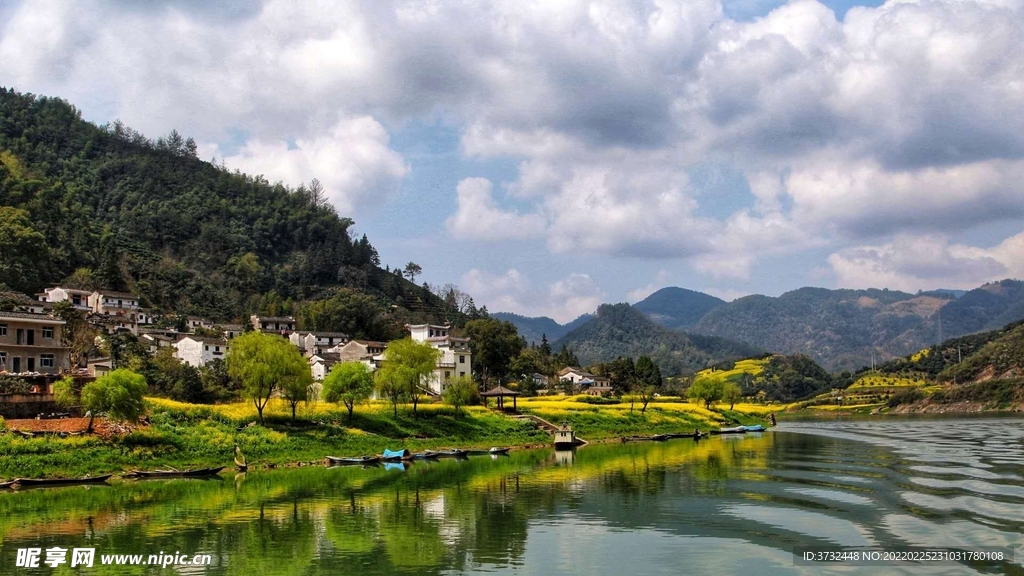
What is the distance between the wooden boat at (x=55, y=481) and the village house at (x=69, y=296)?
6889 centimetres

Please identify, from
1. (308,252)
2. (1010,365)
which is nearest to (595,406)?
(1010,365)

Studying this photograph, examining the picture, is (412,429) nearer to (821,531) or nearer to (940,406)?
(821,531)

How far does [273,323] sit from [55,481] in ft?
301

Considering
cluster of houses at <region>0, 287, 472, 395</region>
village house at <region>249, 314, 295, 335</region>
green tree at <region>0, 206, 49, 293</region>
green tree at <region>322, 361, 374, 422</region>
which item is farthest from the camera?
village house at <region>249, 314, 295, 335</region>

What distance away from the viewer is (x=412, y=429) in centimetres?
6047

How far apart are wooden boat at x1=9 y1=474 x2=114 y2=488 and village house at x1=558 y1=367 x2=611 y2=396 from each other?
8783 cm

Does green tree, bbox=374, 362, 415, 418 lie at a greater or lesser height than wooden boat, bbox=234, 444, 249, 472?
greater

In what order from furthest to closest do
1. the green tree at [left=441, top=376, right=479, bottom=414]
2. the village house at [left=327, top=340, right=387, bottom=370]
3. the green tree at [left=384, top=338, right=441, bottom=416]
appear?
the village house at [left=327, top=340, right=387, bottom=370]
the green tree at [left=441, top=376, right=479, bottom=414]
the green tree at [left=384, top=338, right=441, bottom=416]

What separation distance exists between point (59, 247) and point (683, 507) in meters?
130

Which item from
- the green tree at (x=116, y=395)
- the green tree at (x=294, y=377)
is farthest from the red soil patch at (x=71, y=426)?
the green tree at (x=294, y=377)

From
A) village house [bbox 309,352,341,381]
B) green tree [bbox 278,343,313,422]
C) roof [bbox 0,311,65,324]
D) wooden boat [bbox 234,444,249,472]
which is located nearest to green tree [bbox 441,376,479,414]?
green tree [bbox 278,343,313,422]

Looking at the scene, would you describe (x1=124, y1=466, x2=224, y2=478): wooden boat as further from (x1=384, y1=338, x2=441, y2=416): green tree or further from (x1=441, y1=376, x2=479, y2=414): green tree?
(x1=441, y1=376, x2=479, y2=414): green tree

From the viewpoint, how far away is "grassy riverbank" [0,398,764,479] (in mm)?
40562

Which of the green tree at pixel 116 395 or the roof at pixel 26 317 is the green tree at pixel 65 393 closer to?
the green tree at pixel 116 395
